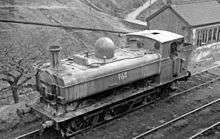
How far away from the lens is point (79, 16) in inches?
1310

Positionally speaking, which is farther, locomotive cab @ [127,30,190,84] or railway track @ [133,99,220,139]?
locomotive cab @ [127,30,190,84]

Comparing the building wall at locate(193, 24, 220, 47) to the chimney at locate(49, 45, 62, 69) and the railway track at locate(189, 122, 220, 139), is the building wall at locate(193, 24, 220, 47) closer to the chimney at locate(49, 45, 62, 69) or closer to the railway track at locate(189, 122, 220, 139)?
the railway track at locate(189, 122, 220, 139)

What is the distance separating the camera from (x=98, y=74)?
1205 cm

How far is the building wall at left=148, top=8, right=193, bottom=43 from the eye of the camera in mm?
22391

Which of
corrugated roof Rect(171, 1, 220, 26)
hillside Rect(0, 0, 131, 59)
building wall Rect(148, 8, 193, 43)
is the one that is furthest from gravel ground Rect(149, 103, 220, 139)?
hillside Rect(0, 0, 131, 59)

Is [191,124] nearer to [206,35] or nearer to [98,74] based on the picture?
[98,74]

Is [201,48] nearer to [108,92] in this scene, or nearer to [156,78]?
[156,78]

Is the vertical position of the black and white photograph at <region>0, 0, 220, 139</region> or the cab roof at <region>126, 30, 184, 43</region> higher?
the cab roof at <region>126, 30, 184, 43</region>

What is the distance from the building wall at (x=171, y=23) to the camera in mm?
22391

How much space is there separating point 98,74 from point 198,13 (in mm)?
14858

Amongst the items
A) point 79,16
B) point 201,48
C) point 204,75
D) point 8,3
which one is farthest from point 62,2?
point 204,75

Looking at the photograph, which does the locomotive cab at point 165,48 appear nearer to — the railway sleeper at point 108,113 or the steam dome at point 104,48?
the railway sleeper at point 108,113

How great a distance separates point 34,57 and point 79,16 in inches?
451

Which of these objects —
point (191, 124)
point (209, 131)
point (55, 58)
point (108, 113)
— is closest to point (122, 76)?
point (108, 113)
